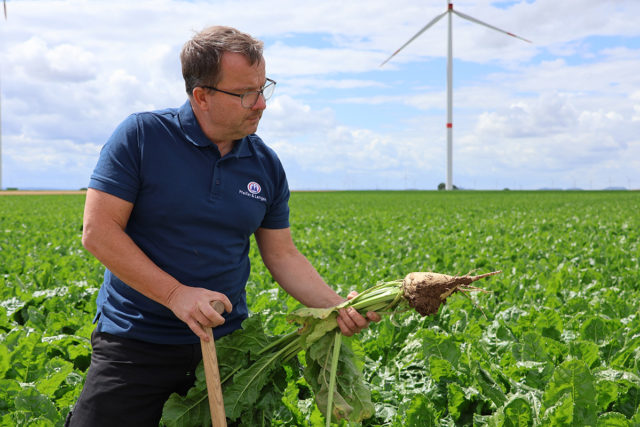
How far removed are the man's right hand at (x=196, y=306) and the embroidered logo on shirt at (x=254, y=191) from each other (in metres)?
0.55

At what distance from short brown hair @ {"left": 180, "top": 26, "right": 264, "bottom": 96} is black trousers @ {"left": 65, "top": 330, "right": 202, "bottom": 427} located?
1215 millimetres

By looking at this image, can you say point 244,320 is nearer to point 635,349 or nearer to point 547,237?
point 635,349

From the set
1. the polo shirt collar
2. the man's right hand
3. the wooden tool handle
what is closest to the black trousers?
the wooden tool handle

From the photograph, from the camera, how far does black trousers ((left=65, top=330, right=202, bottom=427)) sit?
267 cm

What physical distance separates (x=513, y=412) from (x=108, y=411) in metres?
1.97

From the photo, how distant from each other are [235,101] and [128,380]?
1334 mm

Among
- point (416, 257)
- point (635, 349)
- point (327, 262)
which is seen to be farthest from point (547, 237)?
point (635, 349)

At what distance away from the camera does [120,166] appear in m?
2.45

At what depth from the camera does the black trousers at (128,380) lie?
267 cm

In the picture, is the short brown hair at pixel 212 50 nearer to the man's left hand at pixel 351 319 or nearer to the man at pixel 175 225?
the man at pixel 175 225

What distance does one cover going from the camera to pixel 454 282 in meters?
2.40

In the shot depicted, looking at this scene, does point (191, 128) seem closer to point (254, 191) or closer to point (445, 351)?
point (254, 191)

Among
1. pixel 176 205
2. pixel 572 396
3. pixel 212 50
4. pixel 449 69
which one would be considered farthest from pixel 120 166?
pixel 449 69

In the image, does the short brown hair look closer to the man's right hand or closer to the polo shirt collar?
the polo shirt collar
